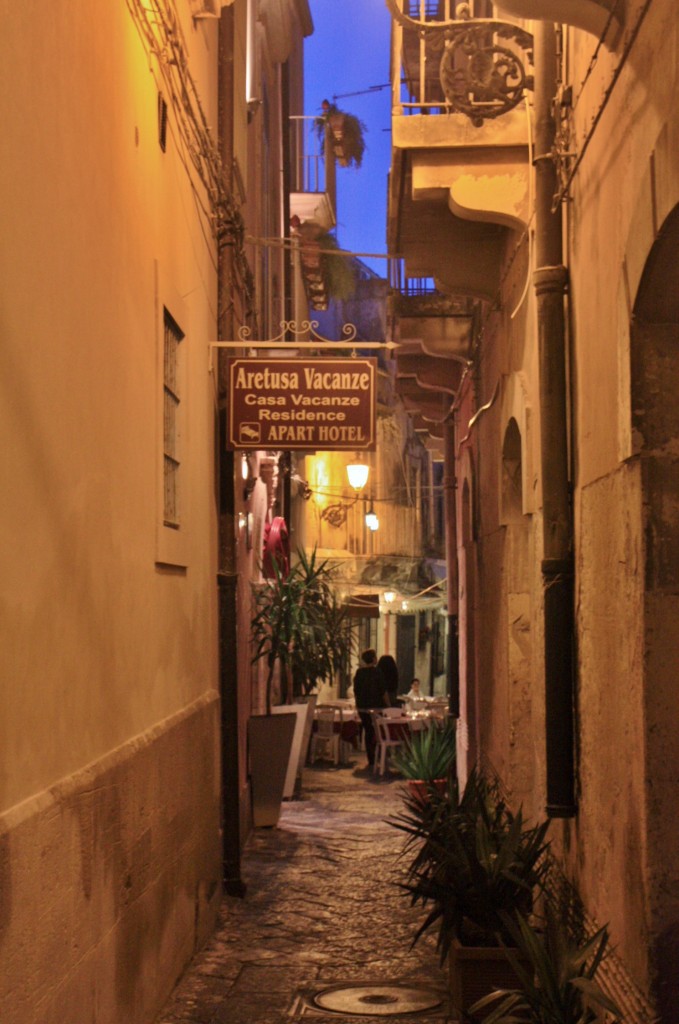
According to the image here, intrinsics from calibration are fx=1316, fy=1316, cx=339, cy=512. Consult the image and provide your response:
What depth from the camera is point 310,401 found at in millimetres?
9328

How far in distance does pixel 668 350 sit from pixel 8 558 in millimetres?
2486

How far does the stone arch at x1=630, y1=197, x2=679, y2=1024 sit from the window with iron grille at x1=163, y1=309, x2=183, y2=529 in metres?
3.47

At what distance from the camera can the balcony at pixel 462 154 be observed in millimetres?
7386

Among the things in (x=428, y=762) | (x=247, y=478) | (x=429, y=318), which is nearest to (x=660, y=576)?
(x=428, y=762)

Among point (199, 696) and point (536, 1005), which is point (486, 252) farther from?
point (536, 1005)

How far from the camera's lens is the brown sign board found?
30.4ft

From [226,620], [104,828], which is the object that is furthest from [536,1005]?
[226,620]

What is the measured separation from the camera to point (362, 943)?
29.3ft

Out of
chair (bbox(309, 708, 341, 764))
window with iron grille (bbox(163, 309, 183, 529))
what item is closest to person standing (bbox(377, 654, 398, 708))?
chair (bbox(309, 708, 341, 764))

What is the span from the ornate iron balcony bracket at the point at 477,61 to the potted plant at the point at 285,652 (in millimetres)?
7429

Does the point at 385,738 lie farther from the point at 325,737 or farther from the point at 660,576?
the point at 660,576

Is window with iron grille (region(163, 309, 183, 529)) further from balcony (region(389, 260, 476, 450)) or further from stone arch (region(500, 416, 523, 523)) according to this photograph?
balcony (region(389, 260, 476, 450))

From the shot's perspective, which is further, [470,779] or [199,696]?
[199,696]

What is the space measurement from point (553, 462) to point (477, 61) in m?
Answer: 2.40
